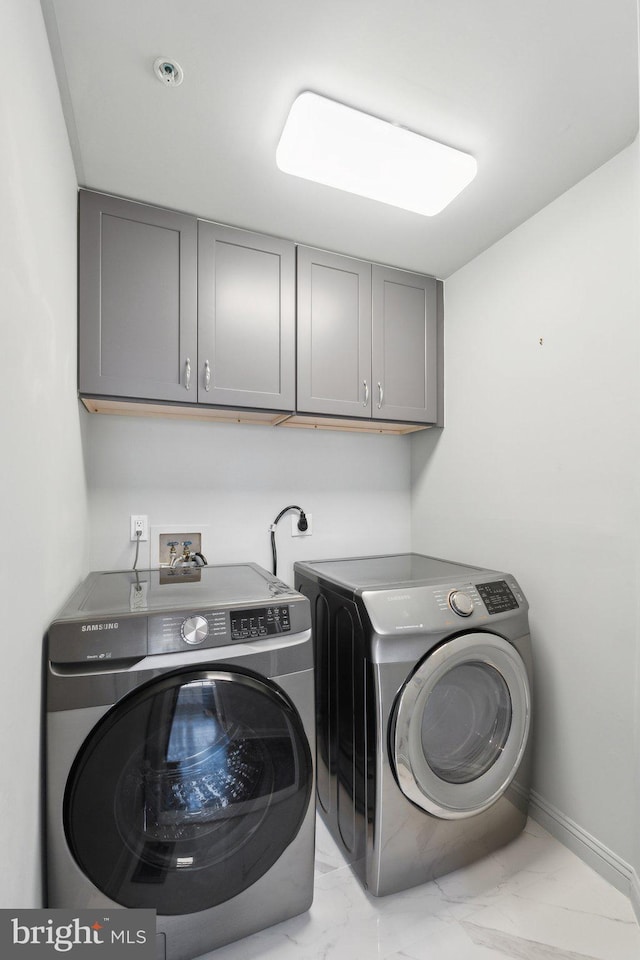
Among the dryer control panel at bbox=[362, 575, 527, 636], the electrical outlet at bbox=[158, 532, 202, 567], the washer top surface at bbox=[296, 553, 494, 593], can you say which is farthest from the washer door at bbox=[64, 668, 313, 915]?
the electrical outlet at bbox=[158, 532, 202, 567]

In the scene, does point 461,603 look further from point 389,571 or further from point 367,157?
point 367,157

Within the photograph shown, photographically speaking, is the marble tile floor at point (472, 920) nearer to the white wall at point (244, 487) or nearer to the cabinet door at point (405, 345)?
the white wall at point (244, 487)

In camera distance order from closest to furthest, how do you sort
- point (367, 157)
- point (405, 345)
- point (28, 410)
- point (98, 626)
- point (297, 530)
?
point (28, 410)
point (98, 626)
point (367, 157)
point (405, 345)
point (297, 530)

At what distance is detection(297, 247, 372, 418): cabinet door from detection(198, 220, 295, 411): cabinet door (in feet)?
0.20

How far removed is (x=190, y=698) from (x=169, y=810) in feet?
0.99

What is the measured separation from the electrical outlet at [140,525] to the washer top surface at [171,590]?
16 cm

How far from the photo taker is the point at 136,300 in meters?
1.60

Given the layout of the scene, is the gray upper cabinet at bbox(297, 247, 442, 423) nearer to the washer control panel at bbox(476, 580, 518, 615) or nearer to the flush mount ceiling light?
the flush mount ceiling light

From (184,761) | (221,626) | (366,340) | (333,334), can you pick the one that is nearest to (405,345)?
(366,340)

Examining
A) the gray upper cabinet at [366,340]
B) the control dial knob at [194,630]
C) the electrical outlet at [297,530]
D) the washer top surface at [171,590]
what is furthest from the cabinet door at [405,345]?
the control dial knob at [194,630]

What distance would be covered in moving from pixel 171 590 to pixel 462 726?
3.69ft

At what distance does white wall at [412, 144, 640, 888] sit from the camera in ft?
4.56

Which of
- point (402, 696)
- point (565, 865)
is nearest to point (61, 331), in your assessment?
point (402, 696)

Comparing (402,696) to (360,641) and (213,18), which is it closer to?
(360,641)
